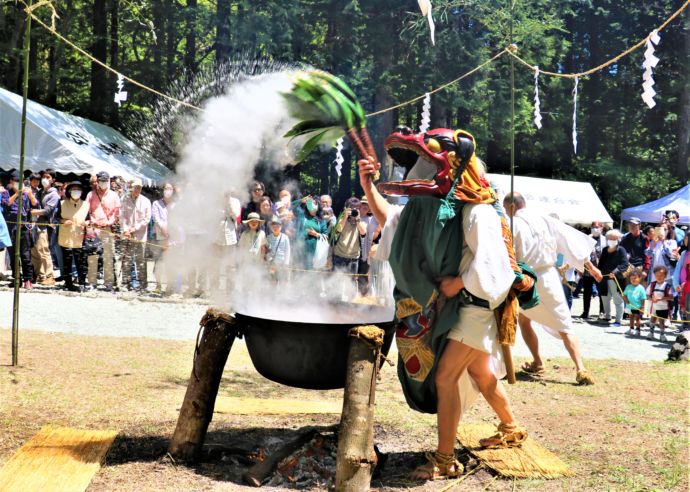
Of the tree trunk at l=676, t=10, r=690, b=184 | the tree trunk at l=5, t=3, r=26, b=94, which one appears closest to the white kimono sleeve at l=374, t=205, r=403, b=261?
the tree trunk at l=5, t=3, r=26, b=94

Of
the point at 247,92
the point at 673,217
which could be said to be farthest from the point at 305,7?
the point at 247,92

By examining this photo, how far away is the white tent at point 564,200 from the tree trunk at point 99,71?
13.9m

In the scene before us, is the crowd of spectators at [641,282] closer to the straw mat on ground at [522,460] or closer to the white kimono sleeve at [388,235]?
the straw mat on ground at [522,460]

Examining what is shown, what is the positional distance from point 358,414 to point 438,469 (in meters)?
0.72

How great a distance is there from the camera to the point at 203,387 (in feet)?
14.9

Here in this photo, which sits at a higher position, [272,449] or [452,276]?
[452,276]

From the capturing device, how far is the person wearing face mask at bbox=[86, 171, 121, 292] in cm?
1203

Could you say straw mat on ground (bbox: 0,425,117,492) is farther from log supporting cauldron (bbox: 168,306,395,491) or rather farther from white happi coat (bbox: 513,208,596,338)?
white happi coat (bbox: 513,208,596,338)

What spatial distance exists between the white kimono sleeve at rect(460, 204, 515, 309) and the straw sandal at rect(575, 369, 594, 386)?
11.1 ft

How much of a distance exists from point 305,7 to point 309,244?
564 inches

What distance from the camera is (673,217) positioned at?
49.1 feet

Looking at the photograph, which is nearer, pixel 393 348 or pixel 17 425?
pixel 17 425

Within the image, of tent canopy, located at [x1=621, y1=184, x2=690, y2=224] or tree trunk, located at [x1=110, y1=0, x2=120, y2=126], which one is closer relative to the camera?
tent canopy, located at [x1=621, y1=184, x2=690, y2=224]

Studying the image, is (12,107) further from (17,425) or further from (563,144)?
(563,144)
